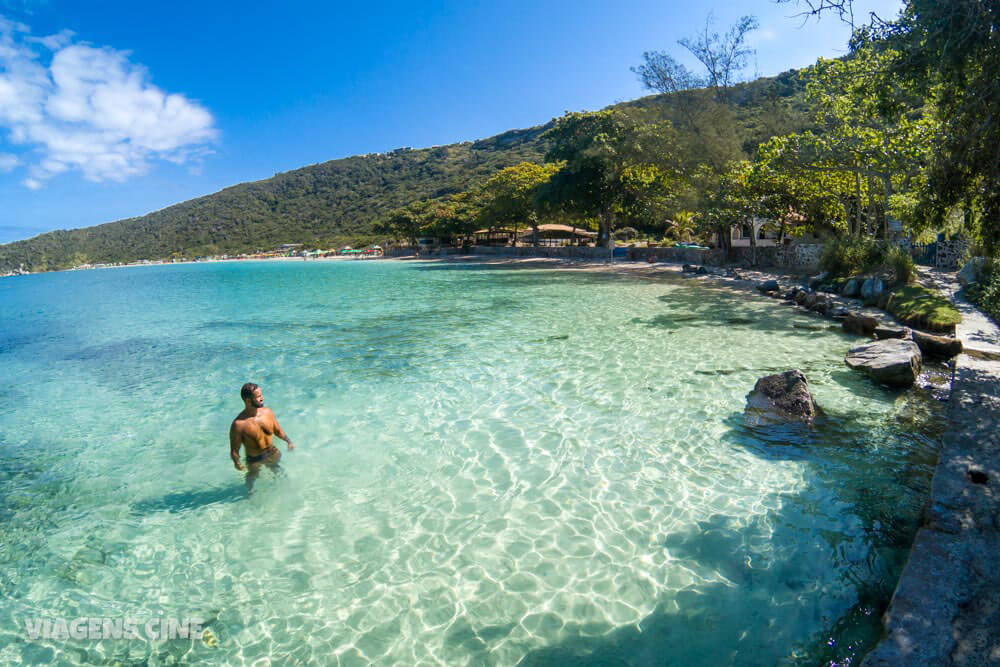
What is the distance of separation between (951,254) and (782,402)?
67.1ft

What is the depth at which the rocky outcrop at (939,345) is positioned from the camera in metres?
9.12

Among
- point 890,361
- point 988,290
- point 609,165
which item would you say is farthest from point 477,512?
point 609,165

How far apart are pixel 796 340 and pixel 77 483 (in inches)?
539

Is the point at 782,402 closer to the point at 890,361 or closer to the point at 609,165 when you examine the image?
the point at 890,361

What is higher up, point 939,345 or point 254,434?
point 254,434

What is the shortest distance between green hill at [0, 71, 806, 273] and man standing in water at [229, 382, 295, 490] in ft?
319

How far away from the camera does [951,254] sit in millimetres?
20609

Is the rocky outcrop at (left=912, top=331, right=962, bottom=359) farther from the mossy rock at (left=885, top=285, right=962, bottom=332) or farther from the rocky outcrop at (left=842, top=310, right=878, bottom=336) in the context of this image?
the rocky outcrop at (left=842, top=310, right=878, bottom=336)

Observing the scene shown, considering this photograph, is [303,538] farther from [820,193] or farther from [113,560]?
[820,193]

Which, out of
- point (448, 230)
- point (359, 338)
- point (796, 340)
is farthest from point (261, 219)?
point (796, 340)

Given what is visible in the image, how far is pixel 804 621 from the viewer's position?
355cm

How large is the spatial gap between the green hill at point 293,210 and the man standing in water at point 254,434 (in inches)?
3829

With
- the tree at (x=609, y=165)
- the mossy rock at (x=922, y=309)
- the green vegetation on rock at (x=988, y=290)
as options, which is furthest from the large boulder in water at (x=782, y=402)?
the tree at (x=609, y=165)

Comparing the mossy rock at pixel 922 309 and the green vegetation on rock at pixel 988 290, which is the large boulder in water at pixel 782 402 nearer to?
the mossy rock at pixel 922 309
